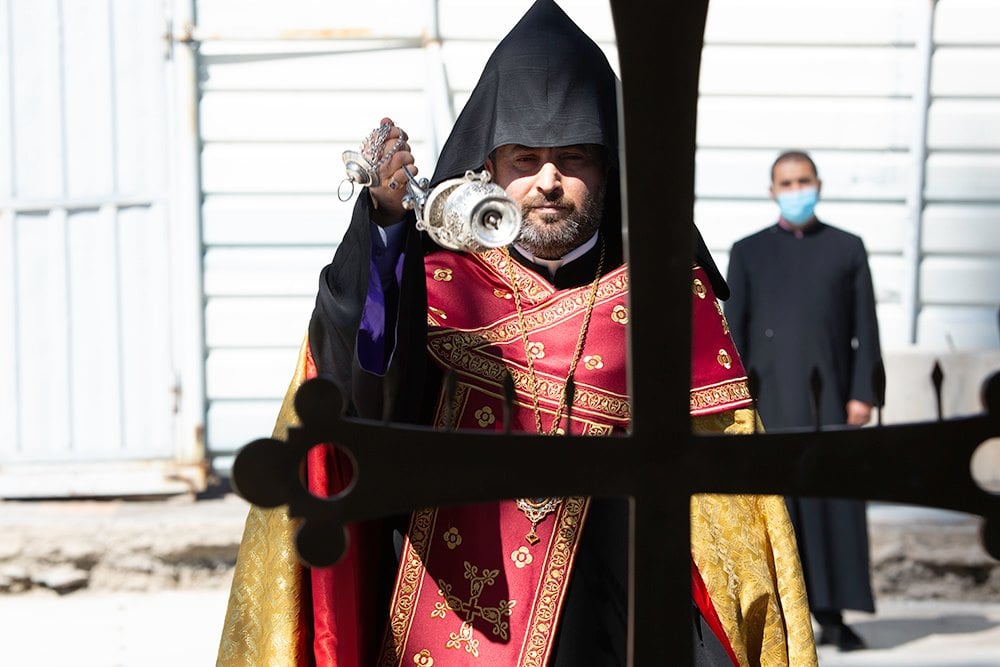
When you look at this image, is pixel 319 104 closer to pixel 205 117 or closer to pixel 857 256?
pixel 205 117

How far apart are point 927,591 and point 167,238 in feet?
12.7

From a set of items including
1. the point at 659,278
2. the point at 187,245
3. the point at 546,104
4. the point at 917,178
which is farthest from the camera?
the point at 917,178

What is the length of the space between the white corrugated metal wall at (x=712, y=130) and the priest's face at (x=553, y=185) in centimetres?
388

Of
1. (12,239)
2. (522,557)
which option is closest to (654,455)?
(522,557)

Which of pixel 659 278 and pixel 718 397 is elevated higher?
pixel 659 278

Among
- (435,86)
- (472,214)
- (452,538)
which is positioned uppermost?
(435,86)

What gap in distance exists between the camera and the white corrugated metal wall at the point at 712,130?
23.1 feet

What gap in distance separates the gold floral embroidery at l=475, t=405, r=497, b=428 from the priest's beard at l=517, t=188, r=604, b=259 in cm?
38

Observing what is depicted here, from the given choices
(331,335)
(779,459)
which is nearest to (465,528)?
(331,335)

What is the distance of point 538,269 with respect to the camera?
127 inches

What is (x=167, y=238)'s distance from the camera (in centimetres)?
713

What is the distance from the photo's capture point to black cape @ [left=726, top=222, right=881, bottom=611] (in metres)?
6.39

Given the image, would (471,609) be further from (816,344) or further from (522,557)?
(816,344)

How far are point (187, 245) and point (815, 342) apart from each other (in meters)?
2.88
